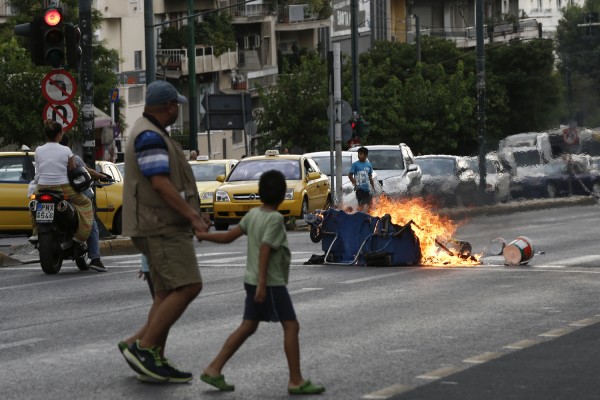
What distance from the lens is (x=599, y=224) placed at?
3319 centimetres

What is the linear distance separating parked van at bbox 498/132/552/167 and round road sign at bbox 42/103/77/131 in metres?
32.5

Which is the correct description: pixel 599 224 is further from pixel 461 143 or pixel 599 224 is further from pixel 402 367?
pixel 461 143

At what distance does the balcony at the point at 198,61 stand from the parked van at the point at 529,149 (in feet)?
56.1

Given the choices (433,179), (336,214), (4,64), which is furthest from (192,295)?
(4,64)

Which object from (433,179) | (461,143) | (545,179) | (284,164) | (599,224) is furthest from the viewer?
(461,143)

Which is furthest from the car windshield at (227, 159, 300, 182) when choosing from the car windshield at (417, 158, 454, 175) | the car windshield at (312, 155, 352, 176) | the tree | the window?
the window

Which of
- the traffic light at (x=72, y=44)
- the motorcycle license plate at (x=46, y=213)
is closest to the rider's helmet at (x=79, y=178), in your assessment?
the motorcycle license plate at (x=46, y=213)

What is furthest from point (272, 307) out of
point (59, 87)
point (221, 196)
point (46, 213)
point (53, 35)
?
point (221, 196)

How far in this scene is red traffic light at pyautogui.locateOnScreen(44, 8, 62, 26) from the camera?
78.7 ft

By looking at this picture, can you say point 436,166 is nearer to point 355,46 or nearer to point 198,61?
point 355,46

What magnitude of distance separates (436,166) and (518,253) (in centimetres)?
2378

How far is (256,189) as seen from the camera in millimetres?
34406

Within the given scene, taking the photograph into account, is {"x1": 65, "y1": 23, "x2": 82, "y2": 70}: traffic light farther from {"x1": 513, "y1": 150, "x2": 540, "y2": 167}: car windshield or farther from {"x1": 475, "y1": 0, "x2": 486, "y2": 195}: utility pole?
{"x1": 513, "y1": 150, "x2": 540, "y2": 167}: car windshield

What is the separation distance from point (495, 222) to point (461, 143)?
41347mm
